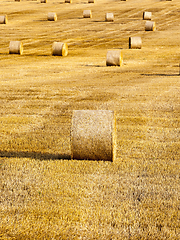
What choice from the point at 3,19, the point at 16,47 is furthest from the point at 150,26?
the point at 3,19

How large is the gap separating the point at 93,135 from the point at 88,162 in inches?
21.7

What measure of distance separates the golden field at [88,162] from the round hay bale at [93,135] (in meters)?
0.22

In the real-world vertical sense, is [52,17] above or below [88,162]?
below

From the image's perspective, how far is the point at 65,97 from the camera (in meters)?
14.1

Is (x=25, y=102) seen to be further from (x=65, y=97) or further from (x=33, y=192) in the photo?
(x=33, y=192)

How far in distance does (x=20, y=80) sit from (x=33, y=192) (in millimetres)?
11915

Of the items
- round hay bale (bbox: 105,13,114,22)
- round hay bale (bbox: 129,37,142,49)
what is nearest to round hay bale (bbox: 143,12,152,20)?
round hay bale (bbox: 105,13,114,22)

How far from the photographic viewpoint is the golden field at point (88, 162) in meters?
5.50

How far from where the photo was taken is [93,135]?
7.30 m

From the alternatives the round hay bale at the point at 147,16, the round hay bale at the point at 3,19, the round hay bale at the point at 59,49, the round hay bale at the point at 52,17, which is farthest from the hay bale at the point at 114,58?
the round hay bale at the point at 52,17

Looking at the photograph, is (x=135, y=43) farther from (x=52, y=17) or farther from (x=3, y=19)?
(x=3, y=19)

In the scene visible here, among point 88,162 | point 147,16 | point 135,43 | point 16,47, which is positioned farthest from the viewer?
point 147,16

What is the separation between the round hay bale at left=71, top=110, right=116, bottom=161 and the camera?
7.30m

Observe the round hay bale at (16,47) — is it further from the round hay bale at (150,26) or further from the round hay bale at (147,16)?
the round hay bale at (147,16)
